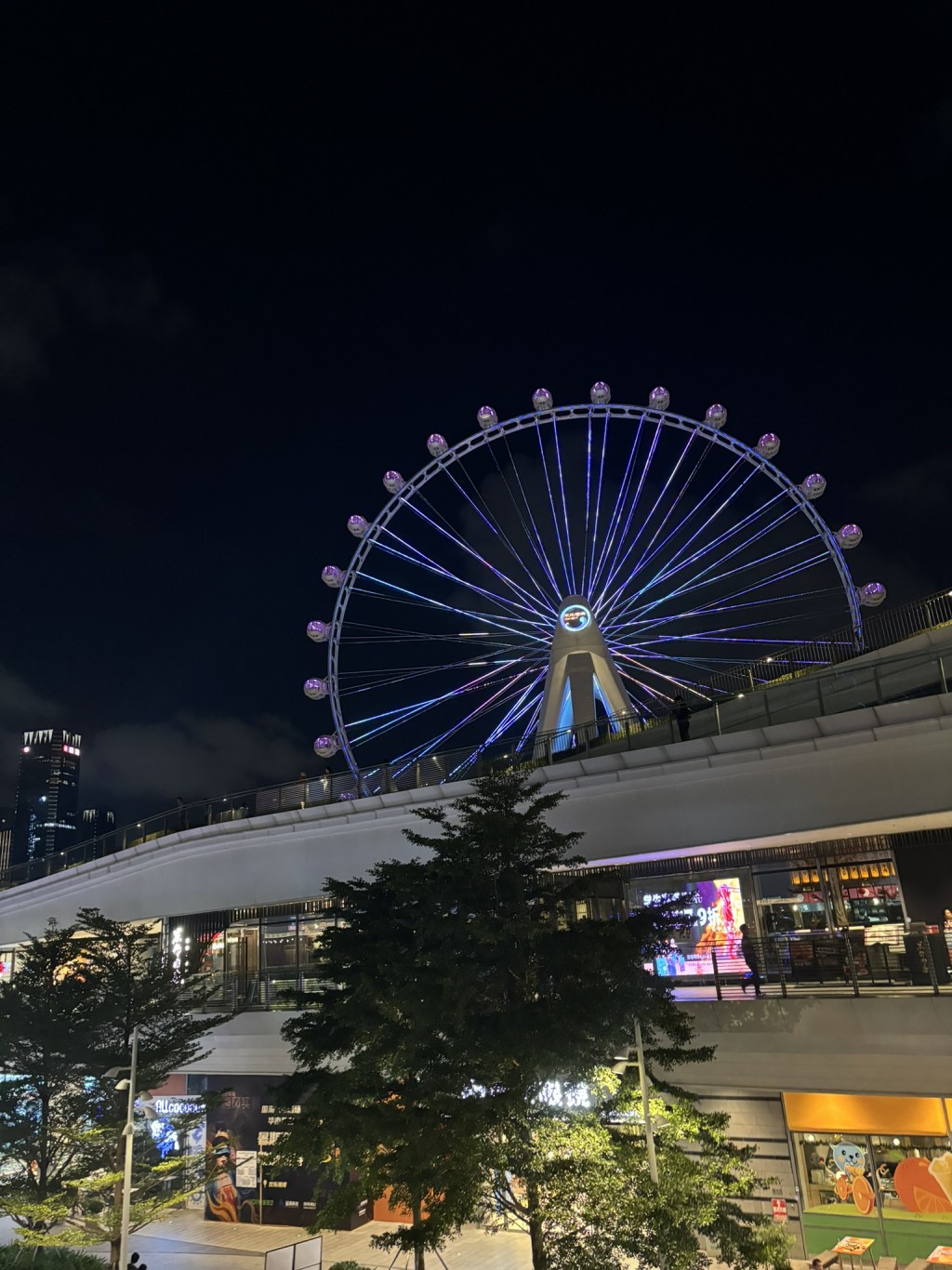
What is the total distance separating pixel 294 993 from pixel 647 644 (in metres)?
15.0

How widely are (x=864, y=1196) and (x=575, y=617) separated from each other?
1534cm

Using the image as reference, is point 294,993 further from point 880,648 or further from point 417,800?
point 880,648

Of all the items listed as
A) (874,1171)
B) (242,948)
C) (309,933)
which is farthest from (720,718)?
(242,948)

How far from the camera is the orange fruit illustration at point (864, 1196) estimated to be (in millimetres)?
13484

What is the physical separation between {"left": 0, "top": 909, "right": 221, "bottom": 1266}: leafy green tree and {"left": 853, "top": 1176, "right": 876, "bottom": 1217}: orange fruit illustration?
37.6 ft

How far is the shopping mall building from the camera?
1305 centimetres

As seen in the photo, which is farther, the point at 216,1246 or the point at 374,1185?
the point at 216,1246

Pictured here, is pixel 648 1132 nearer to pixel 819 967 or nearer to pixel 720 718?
pixel 819 967

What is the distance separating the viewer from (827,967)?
13.6m

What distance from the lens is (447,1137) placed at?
10344 millimetres

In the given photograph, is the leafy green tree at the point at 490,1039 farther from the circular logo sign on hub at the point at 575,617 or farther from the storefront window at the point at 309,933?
the circular logo sign on hub at the point at 575,617

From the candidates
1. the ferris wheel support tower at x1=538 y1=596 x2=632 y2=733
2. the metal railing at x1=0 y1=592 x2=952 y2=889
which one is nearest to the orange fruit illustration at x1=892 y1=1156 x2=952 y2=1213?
the metal railing at x1=0 y1=592 x2=952 y2=889

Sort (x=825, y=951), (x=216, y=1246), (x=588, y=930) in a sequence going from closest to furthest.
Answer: (x=588, y=930) < (x=825, y=951) < (x=216, y=1246)

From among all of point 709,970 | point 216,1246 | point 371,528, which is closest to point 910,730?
point 709,970
